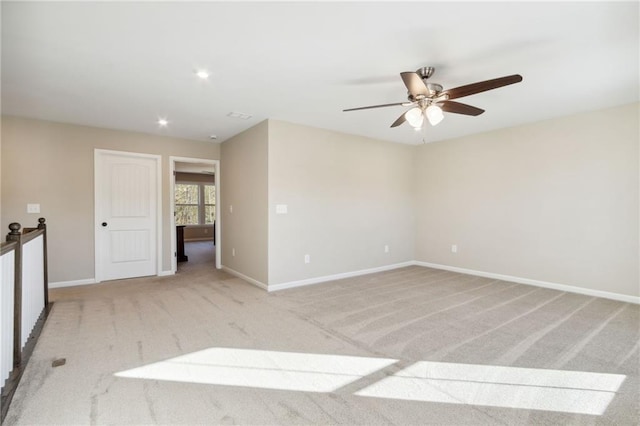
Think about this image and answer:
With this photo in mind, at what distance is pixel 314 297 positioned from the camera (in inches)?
158

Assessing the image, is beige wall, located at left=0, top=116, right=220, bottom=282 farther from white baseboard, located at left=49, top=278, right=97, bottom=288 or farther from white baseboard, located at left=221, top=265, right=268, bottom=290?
white baseboard, located at left=221, top=265, right=268, bottom=290

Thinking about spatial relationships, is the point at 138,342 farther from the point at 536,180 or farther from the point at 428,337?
the point at 536,180

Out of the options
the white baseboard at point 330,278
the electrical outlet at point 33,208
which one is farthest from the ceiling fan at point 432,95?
the electrical outlet at point 33,208

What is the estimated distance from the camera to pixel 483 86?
2395 millimetres

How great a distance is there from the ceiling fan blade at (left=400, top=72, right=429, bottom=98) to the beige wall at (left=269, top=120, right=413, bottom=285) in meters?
2.26

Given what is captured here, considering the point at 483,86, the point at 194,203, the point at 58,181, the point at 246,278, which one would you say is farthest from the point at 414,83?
the point at 194,203

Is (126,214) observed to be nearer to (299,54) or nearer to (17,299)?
(17,299)

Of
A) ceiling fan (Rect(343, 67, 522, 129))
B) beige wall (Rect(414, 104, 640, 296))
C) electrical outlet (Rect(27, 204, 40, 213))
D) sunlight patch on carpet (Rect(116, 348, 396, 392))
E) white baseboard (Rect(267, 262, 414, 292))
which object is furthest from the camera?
white baseboard (Rect(267, 262, 414, 292))

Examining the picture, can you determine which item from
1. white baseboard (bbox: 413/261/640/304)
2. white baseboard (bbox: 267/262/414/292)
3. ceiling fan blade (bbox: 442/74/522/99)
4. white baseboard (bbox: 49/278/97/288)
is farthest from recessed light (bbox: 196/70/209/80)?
white baseboard (bbox: 413/261/640/304)

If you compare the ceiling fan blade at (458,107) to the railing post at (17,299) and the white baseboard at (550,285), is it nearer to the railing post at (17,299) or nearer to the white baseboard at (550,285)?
the white baseboard at (550,285)

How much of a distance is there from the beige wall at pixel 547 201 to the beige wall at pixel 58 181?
5.75 metres

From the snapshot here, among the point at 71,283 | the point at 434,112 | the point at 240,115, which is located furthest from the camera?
the point at 71,283

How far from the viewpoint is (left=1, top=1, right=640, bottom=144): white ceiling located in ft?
6.51

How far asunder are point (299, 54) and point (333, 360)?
250 centimetres
